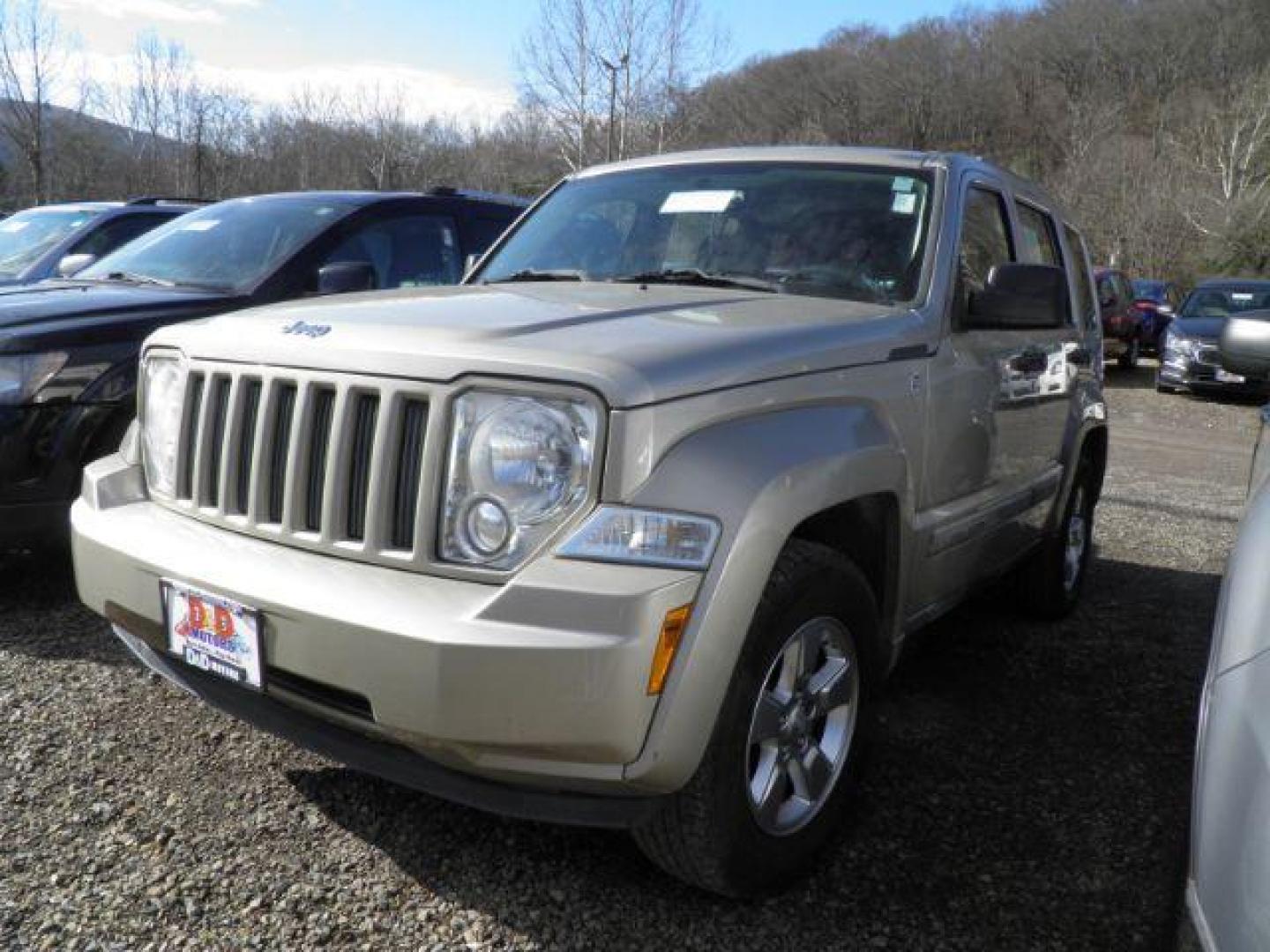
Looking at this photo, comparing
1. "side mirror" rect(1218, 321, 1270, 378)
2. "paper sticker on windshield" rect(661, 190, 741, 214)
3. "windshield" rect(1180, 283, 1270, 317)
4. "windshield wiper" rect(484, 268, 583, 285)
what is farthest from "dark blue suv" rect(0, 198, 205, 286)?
"windshield" rect(1180, 283, 1270, 317)

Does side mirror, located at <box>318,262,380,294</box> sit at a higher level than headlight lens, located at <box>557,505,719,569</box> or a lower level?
higher

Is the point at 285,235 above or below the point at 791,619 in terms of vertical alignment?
above

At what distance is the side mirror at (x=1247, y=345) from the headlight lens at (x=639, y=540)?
1.92 meters

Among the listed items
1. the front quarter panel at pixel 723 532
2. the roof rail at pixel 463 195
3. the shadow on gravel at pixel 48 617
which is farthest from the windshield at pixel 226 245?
the front quarter panel at pixel 723 532

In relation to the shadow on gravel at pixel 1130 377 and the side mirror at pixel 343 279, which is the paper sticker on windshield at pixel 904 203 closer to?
the side mirror at pixel 343 279

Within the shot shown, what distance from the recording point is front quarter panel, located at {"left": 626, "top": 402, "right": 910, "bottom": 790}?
1.93m

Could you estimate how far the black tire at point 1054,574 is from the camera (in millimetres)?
4422

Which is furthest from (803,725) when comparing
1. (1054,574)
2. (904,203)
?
(1054,574)

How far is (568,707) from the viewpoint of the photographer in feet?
6.08

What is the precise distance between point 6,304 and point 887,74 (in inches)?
2836

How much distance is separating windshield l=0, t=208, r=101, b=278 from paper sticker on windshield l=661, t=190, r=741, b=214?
5340mm

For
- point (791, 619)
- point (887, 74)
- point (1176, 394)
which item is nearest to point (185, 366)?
point (791, 619)

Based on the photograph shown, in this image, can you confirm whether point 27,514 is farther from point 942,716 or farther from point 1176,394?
point 1176,394

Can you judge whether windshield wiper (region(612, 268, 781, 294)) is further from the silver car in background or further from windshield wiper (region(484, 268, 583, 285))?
the silver car in background
